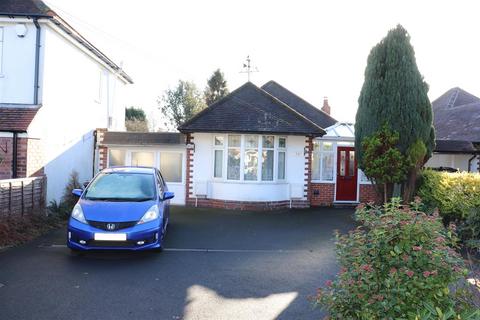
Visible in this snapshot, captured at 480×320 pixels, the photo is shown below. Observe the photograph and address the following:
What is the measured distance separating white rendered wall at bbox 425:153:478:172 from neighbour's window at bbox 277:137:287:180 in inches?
291

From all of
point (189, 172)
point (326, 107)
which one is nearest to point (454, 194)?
point (189, 172)

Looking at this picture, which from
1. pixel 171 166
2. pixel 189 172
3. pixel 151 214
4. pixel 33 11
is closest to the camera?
pixel 151 214

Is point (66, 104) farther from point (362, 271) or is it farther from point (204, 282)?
point (362, 271)

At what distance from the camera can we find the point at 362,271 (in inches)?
125

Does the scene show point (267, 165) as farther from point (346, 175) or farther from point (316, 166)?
point (346, 175)

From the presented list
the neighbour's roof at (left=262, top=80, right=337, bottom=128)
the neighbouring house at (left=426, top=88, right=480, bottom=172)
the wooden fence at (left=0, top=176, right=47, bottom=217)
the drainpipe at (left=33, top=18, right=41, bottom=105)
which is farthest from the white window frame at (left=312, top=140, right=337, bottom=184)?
the drainpipe at (left=33, top=18, right=41, bottom=105)

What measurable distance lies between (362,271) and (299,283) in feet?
9.93

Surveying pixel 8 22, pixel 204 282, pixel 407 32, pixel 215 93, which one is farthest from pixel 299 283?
pixel 215 93

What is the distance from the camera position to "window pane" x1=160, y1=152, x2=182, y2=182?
14911mm

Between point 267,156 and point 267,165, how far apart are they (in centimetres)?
32

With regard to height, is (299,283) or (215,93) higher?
(215,93)

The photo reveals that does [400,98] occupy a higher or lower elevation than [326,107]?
lower

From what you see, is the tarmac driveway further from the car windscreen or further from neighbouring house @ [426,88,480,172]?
neighbouring house @ [426,88,480,172]

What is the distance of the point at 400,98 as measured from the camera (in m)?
11.3
